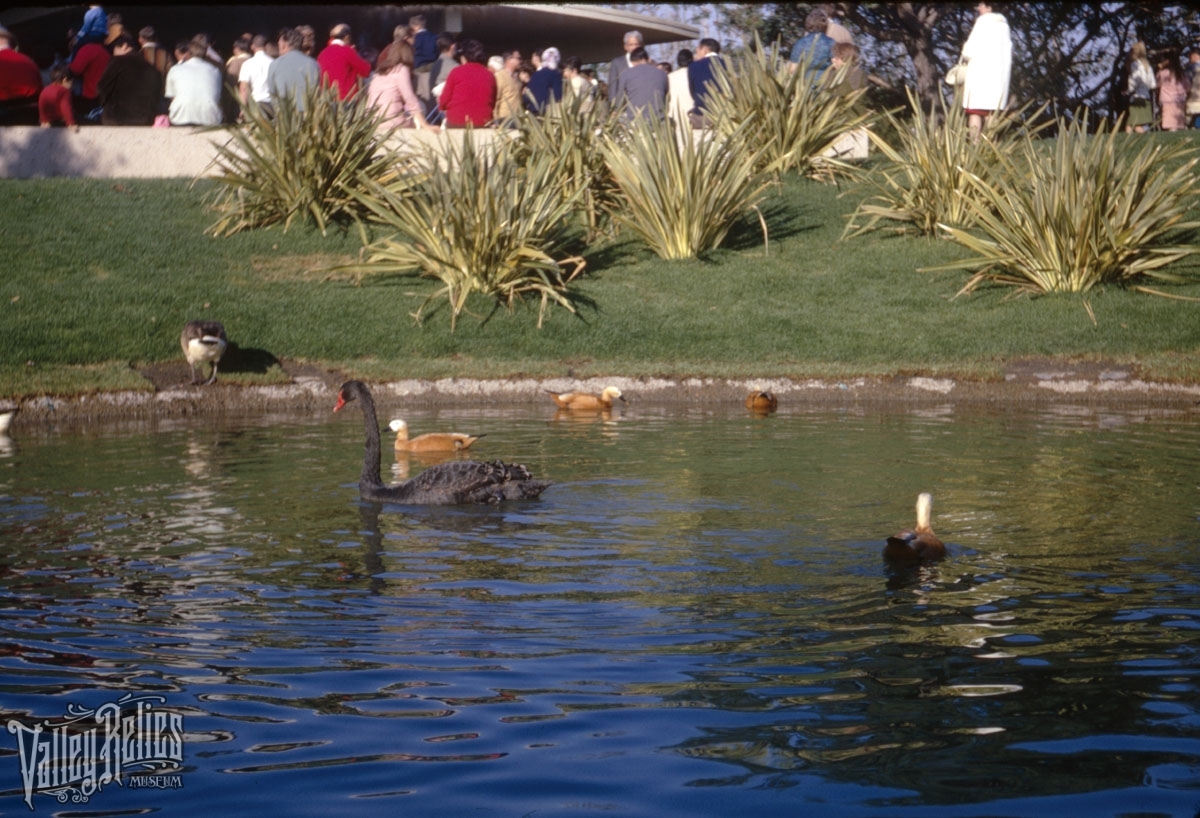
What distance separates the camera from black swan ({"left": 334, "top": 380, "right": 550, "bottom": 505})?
9.38m

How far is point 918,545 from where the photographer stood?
726 centimetres

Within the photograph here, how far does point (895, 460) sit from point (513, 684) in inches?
236

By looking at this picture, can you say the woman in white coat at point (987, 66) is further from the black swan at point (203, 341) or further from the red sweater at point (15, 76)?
the red sweater at point (15, 76)

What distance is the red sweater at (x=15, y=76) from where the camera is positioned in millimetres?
20647

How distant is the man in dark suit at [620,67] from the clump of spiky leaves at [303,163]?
3.78 metres

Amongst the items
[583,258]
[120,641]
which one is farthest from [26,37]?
[120,641]

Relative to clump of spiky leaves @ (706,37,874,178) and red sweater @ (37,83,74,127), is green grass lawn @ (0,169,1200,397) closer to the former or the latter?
red sweater @ (37,83,74,127)

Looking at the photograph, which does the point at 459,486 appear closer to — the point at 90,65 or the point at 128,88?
the point at 128,88

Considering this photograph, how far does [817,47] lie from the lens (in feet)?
73.9

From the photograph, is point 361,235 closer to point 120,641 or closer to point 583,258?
point 583,258

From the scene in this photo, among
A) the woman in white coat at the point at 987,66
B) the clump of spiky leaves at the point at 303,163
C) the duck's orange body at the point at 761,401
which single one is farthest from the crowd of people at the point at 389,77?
the duck's orange body at the point at 761,401

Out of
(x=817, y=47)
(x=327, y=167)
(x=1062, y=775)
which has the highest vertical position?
(x=817, y=47)

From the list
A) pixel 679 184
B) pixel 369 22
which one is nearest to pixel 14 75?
pixel 679 184

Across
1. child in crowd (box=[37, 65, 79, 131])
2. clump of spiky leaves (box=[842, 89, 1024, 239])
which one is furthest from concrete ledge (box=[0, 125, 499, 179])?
clump of spiky leaves (box=[842, 89, 1024, 239])
